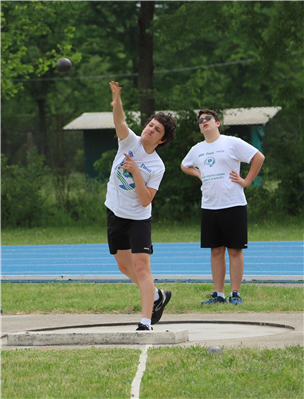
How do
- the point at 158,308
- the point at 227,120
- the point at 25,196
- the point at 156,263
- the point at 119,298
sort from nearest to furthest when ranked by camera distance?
1. the point at 158,308
2. the point at 119,298
3. the point at 156,263
4. the point at 25,196
5. the point at 227,120

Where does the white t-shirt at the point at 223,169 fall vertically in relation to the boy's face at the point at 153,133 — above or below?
below

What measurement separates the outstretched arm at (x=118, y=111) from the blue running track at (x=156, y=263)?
387 cm

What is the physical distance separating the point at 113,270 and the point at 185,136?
802cm

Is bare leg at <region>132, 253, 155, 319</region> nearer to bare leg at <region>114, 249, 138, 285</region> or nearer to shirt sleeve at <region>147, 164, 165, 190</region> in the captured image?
bare leg at <region>114, 249, 138, 285</region>

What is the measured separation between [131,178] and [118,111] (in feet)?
2.01

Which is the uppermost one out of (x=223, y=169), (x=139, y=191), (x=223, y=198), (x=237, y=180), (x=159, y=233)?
(x=139, y=191)

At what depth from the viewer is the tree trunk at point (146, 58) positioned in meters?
18.8

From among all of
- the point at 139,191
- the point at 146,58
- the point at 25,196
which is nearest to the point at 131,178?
the point at 139,191

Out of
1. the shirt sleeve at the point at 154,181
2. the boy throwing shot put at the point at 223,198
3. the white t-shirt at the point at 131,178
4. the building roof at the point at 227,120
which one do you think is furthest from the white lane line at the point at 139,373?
the building roof at the point at 227,120

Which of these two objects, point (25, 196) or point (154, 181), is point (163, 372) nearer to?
point (154, 181)

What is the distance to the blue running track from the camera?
912cm

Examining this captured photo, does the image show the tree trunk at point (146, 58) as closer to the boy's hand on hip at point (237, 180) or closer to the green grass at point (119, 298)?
the green grass at point (119, 298)

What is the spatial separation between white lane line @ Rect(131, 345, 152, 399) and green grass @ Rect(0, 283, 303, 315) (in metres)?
2.01

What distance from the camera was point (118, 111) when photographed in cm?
513
